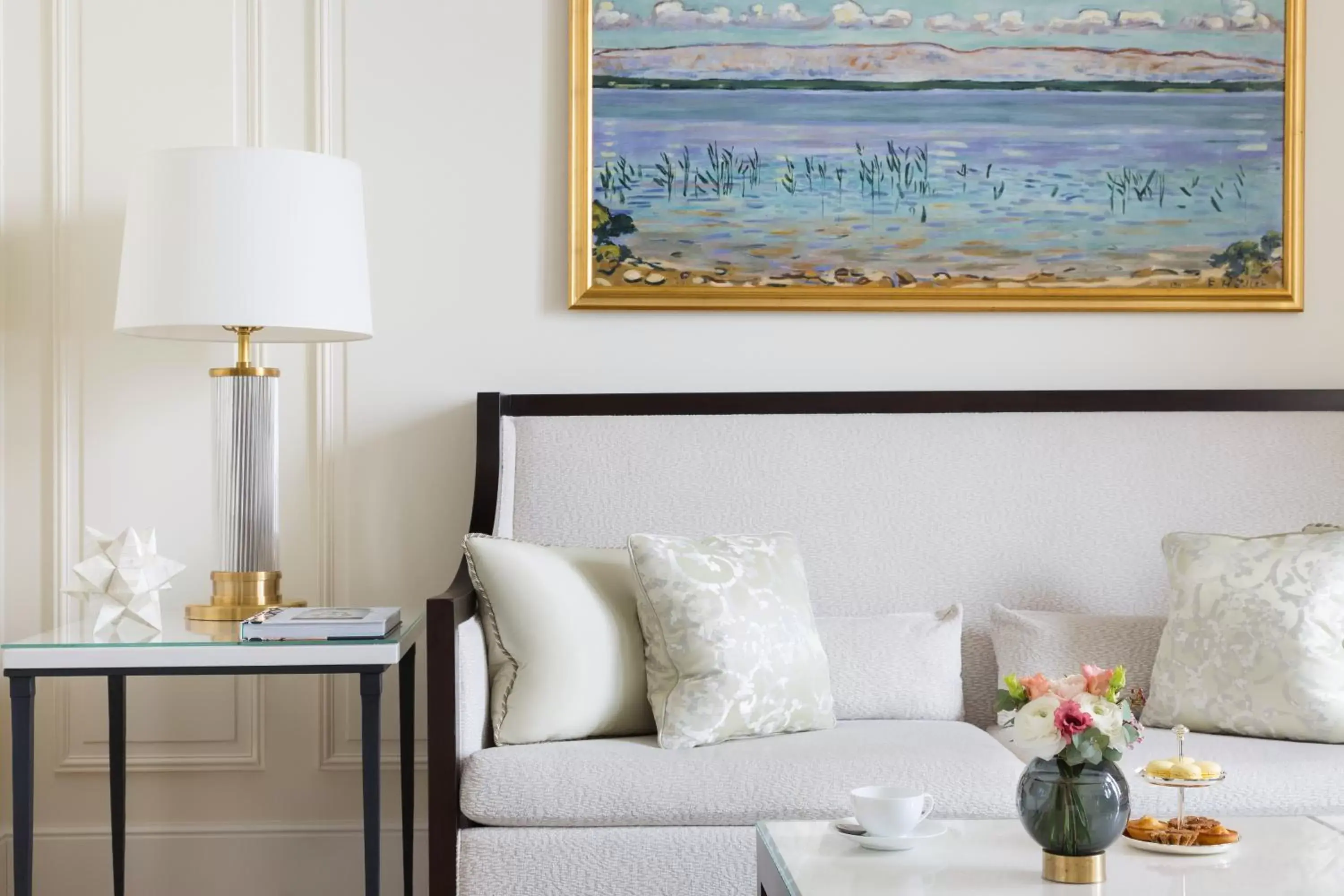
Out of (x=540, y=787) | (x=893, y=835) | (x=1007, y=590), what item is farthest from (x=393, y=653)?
(x=1007, y=590)

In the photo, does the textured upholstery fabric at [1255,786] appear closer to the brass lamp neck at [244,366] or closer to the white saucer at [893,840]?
the white saucer at [893,840]

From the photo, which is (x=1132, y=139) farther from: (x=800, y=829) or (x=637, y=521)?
(x=800, y=829)

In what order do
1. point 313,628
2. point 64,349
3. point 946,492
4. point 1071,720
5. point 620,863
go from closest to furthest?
point 1071,720 < point 620,863 < point 313,628 < point 946,492 < point 64,349

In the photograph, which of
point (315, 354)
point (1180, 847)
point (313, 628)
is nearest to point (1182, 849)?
point (1180, 847)

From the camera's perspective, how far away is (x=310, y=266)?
2.24 metres

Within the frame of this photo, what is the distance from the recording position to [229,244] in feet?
7.18

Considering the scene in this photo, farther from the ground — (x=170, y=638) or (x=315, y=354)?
(x=315, y=354)

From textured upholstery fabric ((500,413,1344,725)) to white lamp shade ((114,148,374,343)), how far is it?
54cm

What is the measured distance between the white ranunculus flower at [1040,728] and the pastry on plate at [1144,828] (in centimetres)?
19

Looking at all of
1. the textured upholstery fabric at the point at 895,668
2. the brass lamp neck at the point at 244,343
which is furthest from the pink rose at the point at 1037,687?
the brass lamp neck at the point at 244,343

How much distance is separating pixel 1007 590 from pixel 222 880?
1756 mm

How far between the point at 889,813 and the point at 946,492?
1.12 metres

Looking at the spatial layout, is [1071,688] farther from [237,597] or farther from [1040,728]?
[237,597]

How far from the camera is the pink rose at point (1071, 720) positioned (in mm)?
1381
